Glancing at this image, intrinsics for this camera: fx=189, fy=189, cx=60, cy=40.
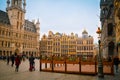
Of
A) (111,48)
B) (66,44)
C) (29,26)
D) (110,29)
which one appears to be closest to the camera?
(111,48)

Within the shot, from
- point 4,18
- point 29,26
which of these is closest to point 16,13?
point 4,18

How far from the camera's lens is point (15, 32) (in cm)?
7825

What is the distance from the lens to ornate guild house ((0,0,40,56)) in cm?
7256

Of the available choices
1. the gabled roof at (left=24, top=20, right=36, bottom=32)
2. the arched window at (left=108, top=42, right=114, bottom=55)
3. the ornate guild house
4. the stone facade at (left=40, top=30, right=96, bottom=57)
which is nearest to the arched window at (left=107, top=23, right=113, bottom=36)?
the arched window at (left=108, top=42, right=114, bottom=55)

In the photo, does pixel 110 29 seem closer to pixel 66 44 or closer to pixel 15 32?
pixel 15 32

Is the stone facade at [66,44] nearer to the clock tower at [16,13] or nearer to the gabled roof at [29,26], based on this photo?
the gabled roof at [29,26]

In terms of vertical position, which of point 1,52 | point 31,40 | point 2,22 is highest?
point 2,22

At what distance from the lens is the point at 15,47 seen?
7744 centimetres

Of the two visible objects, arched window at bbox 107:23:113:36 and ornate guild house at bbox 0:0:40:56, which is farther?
ornate guild house at bbox 0:0:40:56

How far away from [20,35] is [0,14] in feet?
40.2

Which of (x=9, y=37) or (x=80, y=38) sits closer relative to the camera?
(x=9, y=37)

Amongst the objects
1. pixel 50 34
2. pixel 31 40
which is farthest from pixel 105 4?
pixel 50 34

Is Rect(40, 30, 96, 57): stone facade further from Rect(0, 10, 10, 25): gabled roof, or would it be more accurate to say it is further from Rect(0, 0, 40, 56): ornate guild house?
Rect(0, 10, 10, 25): gabled roof

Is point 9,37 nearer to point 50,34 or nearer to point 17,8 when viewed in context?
point 17,8
